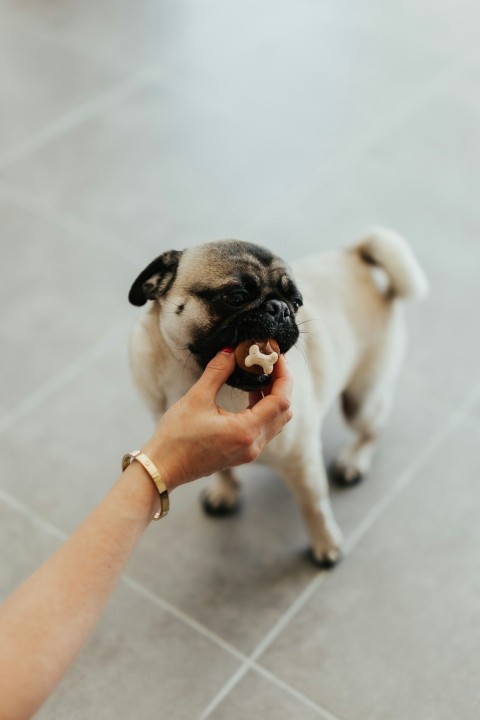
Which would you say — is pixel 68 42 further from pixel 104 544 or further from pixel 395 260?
pixel 104 544

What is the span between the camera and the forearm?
0.85 metres

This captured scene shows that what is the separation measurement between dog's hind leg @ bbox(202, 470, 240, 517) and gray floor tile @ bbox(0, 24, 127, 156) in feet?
4.92

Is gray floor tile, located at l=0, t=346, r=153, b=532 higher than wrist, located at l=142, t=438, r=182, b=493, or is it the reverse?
wrist, located at l=142, t=438, r=182, b=493

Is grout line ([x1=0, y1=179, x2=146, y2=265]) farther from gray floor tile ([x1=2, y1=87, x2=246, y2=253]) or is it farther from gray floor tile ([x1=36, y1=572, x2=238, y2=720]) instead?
gray floor tile ([x1=36, y1=572, x2=238, y2=720])

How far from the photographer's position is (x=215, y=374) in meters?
1.05

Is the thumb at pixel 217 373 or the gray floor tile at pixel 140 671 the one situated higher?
the thumb at pixel 217 373

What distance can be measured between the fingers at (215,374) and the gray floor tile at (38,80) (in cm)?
181

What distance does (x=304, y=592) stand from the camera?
152 centimetres

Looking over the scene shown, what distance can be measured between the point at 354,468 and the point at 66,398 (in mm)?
660

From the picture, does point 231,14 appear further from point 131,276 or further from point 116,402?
point 116,402

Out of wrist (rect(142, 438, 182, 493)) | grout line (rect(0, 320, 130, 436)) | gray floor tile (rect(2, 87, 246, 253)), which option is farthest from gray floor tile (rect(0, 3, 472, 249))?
wrist (rect(142, 438, 182, 493))

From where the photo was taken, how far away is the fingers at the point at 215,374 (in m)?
1.03

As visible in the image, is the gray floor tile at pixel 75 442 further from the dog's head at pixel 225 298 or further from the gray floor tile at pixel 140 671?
the dog's head at pixel 225 298

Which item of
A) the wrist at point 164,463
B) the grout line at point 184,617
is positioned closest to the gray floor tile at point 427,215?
the grout line at point 184,617
